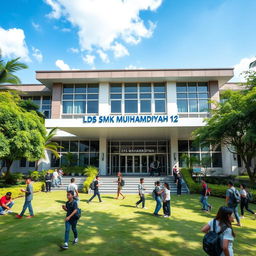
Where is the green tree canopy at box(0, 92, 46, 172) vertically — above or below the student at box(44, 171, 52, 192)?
above

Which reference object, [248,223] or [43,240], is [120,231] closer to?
[43,240]

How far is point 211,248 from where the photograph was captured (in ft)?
8.79

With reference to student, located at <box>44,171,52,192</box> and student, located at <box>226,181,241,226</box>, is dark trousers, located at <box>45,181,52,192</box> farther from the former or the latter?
student, located at <box>226,181,241,226</box>

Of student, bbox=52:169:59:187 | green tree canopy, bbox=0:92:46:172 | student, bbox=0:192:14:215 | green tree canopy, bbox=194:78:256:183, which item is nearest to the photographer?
student, bbox=0:192:14:215

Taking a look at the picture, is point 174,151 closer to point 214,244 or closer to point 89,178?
point 89,178

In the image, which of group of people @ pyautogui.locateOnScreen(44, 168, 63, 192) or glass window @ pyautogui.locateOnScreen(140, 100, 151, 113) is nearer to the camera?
group of people @ pyautogui.locateOnScreen(44, 168, 63, 192)

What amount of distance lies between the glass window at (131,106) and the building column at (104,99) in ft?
6.95

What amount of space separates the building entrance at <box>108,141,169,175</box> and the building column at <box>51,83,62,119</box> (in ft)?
23.3

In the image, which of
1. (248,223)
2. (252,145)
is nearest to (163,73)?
(252,145)

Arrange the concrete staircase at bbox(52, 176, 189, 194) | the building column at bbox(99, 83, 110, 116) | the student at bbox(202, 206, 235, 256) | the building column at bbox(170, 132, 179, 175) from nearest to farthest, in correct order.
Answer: the student at bbox(202, 206, 235, 256) < the concrete staircase at bbox(52, 176, 189, 194) < the building column at bbox(170, 132, 179, 175) < the building column at bbox(99, 83, 110, 116)

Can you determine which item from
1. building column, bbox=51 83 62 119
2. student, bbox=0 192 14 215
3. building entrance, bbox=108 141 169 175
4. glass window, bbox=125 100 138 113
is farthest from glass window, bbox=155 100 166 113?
student, bbox=0 192 14 215

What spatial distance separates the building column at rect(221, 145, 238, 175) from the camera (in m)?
19.1

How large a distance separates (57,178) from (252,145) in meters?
15.3

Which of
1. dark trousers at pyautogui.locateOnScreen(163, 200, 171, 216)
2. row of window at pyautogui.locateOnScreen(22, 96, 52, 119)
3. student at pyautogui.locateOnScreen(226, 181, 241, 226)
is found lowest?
dark trousers at pyautogui.locateOnScreen(163, 200, 171, 216)
